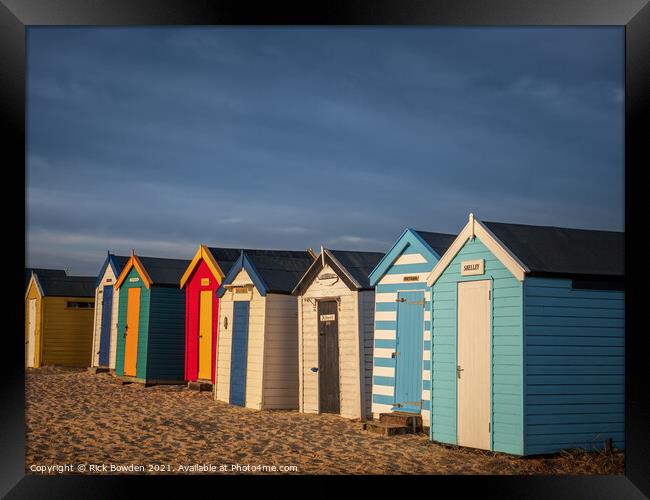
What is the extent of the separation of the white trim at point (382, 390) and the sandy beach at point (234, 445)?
67 cm

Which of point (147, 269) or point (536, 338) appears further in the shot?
point (147, 269)

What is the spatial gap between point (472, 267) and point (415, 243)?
7.81 feet

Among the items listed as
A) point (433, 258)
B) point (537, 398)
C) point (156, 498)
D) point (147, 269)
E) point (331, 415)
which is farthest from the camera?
point (147, 269)

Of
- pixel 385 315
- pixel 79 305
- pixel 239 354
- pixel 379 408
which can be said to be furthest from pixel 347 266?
pixel 79 305

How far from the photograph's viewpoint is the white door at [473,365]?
11570mm

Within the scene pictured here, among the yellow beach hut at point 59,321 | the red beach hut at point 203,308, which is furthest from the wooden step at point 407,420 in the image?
the yellow beach hut at point 59,321

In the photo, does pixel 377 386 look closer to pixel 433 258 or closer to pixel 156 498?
pixel 433 258

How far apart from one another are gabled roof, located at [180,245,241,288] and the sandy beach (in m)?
3.59

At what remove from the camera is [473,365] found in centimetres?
1181

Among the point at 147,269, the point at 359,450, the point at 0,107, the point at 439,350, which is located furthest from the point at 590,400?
the point at 147,269

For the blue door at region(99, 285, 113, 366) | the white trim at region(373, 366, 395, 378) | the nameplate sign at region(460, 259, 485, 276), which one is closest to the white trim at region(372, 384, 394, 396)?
the white trim at region(373, 366, 395, 378)

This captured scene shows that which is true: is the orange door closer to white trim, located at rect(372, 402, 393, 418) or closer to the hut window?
the hut window

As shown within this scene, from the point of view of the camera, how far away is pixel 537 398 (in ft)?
36.2

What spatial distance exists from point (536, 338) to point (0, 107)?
721 centimetres
